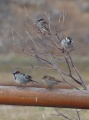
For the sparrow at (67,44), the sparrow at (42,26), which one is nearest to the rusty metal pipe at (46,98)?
the sparrow at (67,44)

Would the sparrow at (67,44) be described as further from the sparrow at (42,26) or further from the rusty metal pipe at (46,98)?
the rusty metal pipe at (46,98)

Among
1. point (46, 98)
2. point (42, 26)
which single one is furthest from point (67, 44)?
point (46, 98)

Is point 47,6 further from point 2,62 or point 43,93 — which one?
point 43,93

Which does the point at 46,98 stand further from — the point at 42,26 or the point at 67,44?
the point at 42,26

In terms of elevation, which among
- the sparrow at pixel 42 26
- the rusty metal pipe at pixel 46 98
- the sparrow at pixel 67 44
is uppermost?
the sparrow at pixel 42 26

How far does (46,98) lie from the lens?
160 inches

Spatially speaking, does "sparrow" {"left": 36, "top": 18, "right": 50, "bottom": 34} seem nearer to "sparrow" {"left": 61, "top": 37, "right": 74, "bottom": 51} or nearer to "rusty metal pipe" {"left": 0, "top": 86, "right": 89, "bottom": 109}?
"sparrow" {"left": 61, "top": 37, "right": 74, "bottom": 51}

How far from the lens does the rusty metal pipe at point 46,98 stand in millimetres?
4027

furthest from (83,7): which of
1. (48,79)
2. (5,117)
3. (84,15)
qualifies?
(48,79)

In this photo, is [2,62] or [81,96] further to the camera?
[2,62]

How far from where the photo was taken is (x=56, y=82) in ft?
16.0

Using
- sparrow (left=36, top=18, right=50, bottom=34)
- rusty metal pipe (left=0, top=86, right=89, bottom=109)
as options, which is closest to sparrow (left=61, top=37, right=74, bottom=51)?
sparrow (left=36, top=18, right=50, bottom=34)

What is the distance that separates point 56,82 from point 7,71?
14.0 meters

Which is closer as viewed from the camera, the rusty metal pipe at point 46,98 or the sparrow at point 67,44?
the rusty metal pipe at point 46,98
